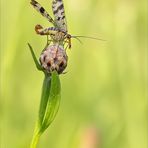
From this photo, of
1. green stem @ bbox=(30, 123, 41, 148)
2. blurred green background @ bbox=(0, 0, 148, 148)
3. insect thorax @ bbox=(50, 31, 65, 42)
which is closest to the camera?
green stem @ bbox=(30, 123, 41, 148)

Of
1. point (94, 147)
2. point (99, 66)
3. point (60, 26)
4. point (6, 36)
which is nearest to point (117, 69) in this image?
point (99, 66)

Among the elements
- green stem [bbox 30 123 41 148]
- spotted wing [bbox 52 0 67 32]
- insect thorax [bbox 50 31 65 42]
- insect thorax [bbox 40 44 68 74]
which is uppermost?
spotted wing [bbox 52 0 67 32]

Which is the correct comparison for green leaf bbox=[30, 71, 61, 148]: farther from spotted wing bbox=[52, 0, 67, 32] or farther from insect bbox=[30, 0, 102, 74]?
spotted wing bbox=[52, 0, 67, 32]

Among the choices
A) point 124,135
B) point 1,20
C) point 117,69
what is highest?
point 1,20

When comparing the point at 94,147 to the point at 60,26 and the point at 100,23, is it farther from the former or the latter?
the point at 100,23

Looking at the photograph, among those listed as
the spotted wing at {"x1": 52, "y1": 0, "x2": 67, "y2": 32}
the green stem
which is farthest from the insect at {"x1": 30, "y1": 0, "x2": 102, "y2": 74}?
the green stem

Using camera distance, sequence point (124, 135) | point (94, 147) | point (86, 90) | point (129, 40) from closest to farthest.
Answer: point (94, 147) < point (124, 135) < point (86, 90) < point (129, 40)
